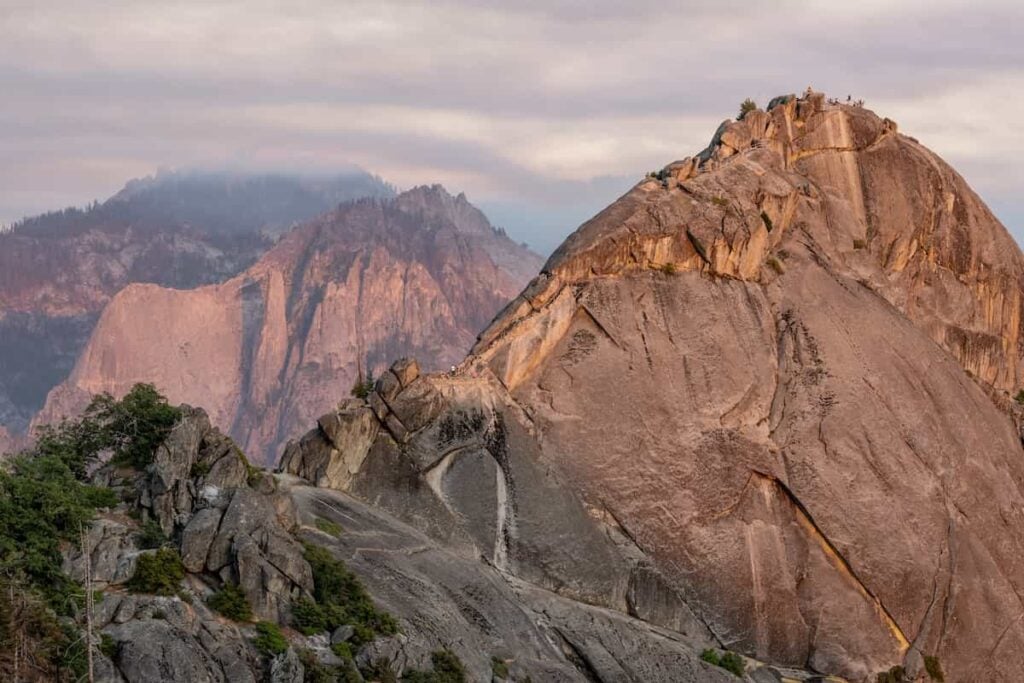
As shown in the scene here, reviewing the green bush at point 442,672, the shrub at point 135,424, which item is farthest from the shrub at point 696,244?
the green bush at point 442,672

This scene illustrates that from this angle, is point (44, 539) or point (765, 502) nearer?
point (44, 539)

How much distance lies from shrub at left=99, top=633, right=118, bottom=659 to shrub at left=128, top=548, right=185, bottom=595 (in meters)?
2.80

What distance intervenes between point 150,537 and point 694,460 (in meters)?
27.0

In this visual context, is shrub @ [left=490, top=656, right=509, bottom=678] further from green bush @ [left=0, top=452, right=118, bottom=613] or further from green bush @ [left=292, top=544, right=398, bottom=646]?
green bush @ [left=0, top=452, right=118, bottom=613]

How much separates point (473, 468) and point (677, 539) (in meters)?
9.37

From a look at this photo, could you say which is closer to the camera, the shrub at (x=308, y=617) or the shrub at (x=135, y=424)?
the shrub at (x=308, y=617)

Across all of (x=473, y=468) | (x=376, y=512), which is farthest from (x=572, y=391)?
(x=376, y=512)

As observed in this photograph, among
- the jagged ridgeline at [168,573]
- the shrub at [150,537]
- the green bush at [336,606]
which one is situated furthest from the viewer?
the green bush at [336,606]

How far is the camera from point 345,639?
57.2 m

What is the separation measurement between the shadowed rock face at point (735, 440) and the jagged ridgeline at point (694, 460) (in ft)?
0.41

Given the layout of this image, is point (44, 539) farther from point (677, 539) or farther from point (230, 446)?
point (677, 539)

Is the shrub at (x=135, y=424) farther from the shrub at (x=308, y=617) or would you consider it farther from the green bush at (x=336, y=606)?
the shrub at (x=308, y=617)

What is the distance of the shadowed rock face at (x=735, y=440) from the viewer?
72.0 m

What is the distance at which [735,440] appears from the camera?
7625cm
